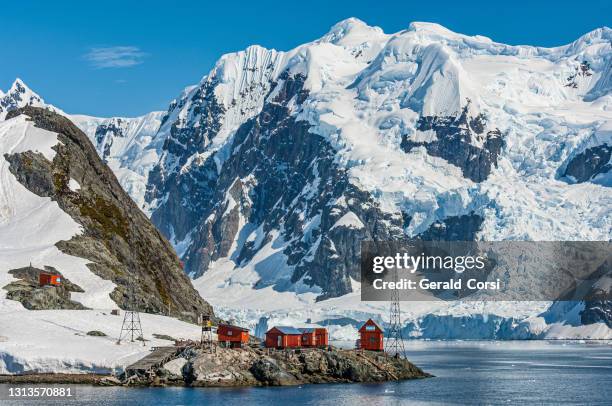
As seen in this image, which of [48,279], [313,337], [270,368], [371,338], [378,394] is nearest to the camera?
[378,394]

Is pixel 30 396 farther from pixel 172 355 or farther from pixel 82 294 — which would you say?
pixel 82 294

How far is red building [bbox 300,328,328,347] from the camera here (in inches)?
7170

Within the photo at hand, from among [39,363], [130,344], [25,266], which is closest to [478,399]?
[130,344]

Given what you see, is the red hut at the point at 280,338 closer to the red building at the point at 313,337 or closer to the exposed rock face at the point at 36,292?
the red building at the point at 313,337

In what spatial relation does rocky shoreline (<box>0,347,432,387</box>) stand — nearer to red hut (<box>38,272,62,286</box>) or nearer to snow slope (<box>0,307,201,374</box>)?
snow slope (<box>0,307,201,374</box>)

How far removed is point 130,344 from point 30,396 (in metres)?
27.6

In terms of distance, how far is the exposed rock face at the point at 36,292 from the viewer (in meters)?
180

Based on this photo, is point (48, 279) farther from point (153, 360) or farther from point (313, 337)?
point (313, 337)

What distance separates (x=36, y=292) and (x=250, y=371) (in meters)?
42.4

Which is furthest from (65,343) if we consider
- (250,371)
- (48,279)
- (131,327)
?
(48,279)

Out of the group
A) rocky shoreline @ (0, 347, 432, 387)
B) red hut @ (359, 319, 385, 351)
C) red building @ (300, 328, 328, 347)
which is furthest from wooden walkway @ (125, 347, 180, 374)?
red hut @ (359, 319, 385, 351)

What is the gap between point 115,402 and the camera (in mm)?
135375

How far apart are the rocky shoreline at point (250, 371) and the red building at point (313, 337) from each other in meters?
4.93

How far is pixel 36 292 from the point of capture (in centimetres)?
18150
